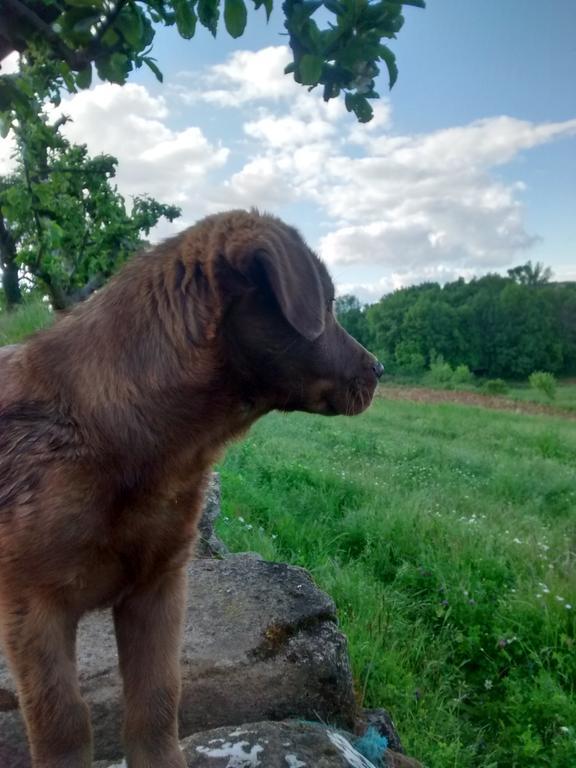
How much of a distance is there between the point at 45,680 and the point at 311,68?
6.93 ft

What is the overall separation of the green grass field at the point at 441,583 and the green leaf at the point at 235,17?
3.07m

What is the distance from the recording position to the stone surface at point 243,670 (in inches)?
115

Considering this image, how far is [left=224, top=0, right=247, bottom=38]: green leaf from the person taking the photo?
7.11ft

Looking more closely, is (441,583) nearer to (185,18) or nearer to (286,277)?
(286,277)

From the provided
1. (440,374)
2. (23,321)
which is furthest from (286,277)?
(440,374)

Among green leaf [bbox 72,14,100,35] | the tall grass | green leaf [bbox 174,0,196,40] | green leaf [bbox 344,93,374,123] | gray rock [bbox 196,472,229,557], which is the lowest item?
gray rock [bbox 196,472,229,557]

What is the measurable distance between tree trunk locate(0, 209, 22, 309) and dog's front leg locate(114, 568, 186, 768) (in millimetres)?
9501

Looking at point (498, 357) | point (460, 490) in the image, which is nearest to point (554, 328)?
point (498, 357)

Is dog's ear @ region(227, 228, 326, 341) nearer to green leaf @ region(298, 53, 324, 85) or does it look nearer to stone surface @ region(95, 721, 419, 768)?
green leaf @ region(298, 53, 324, 85)

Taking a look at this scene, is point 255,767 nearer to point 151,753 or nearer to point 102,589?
point 151,753

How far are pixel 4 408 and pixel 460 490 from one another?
755 centimetres

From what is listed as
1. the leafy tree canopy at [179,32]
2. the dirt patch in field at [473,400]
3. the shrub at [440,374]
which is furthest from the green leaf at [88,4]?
the shrub at [440,374]

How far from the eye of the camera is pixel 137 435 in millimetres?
2342

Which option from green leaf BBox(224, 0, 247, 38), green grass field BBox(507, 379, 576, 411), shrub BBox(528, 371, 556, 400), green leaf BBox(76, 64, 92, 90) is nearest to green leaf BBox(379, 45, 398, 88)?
green leaf BBox(224, 0, 247, 38)
